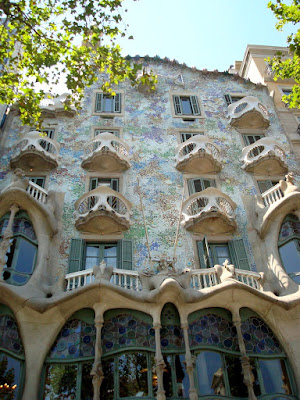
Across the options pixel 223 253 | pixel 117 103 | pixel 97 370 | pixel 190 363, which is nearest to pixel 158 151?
pixel 117 103

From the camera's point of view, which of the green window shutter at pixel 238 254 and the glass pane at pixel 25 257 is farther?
the green window shutter at pixel 238 254

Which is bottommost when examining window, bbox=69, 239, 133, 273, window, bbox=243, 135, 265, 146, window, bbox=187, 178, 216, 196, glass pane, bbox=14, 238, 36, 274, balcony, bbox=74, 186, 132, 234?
glass pane, bbox=14, 238, 36, 274

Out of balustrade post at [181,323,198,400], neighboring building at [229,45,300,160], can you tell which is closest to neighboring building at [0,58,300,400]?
balustrade post at [181,323,198,400]

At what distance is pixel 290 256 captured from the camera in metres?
14.4

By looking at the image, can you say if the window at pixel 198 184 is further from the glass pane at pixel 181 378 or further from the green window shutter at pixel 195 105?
the glass pane at pixel 181 378

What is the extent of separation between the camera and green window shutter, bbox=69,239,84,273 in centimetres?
1437

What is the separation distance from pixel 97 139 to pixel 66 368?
31.2 feet

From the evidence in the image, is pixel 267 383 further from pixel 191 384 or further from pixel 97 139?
pixel 97 139

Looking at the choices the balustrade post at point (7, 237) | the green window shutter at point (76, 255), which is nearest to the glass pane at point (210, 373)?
the green window shutter at point (76, 255)

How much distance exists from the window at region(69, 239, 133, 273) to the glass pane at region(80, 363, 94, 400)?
353cm

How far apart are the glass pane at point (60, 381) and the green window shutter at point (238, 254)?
21.7 ft

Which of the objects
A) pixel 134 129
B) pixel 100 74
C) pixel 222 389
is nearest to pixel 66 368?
pixel 222 389

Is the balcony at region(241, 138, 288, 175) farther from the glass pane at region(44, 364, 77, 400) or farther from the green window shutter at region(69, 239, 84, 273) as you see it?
the glass pane at region(44, 364, 77, 400)

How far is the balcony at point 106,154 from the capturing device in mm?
17453
